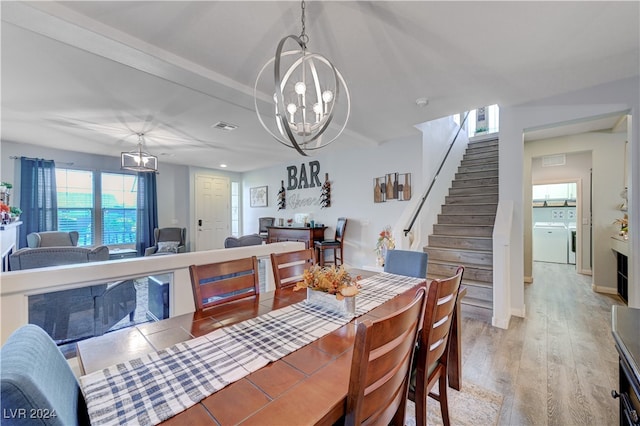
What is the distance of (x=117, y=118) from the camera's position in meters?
3.48

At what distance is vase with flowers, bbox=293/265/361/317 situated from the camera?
135cm

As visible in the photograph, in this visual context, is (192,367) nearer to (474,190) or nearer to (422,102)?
(422,102)

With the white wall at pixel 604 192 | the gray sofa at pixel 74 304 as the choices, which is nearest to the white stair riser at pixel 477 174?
the white wall at pixel 604 192

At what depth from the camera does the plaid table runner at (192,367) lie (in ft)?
2.38

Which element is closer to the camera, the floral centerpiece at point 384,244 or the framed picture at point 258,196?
the floral centerpiece at point 384,244

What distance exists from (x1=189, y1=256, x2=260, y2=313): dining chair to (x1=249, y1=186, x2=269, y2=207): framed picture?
5529 millimetres

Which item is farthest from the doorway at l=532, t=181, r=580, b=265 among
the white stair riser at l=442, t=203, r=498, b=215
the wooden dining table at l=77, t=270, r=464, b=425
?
the wooden dining table at l=77, t=270, r=464, b=425

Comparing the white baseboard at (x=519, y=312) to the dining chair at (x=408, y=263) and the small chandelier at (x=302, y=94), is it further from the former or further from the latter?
the small chandelier at (x=302, y=94)

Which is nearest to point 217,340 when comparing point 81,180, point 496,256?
point 496,256

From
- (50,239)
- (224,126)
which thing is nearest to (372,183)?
(224,126)

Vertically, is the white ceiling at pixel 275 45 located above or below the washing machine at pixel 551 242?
above

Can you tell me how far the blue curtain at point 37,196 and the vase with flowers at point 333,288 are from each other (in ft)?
19.2

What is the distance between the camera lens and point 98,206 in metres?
5.56

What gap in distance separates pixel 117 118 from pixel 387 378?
4288mm
